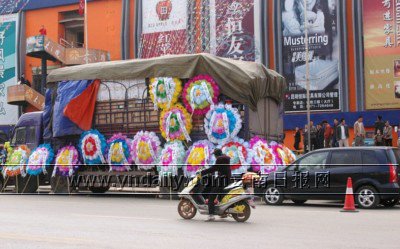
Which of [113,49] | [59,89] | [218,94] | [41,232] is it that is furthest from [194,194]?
[113,49]

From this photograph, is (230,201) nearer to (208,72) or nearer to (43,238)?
(43,238)

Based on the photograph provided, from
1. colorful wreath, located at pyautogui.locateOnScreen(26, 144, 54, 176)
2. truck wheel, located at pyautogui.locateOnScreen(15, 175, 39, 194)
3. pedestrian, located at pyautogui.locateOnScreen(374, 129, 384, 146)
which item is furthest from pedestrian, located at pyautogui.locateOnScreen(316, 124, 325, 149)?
truck wheel, located at pyautogui.locateOnScreen(15, 175, 39, 194)

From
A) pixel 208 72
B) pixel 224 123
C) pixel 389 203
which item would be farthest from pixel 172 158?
pixel 389 203

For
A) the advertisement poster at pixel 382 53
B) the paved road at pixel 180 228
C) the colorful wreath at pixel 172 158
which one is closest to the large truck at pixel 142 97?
the colorful wreath at pixel 172 158

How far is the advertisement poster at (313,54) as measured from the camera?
112 feet

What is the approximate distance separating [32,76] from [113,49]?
7.99 m

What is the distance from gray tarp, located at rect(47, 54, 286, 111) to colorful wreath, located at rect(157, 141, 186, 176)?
190 centimetres

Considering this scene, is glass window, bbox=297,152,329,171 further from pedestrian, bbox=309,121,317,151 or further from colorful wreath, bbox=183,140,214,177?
pedestrian, bbox=309,121,317,151

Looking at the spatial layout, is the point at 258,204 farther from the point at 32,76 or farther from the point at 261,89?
the point at 32,76

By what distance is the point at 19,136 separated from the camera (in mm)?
20188

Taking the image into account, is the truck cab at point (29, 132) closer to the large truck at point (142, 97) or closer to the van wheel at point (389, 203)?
the large truck at point (142, 97)

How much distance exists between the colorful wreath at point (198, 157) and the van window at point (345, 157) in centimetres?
324

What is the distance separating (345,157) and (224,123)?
3239 millimetres

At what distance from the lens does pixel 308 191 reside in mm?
14953
